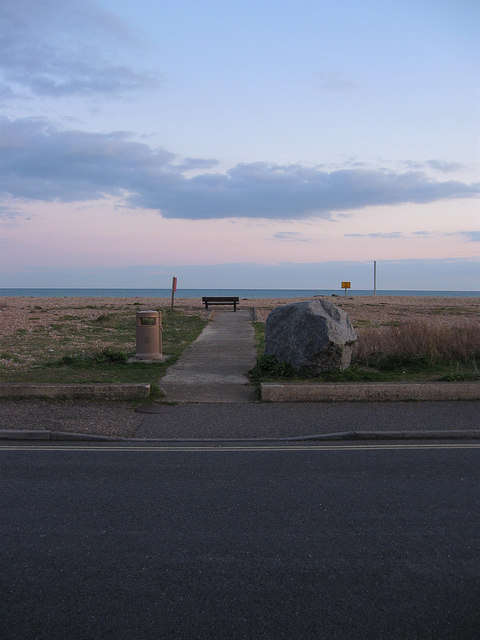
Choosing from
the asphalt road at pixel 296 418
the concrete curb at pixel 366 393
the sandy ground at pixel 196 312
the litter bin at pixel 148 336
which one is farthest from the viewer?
the sandy ground at pixel 196 312

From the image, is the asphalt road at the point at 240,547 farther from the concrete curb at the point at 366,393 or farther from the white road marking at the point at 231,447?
the concrete curb at the point at 366,393

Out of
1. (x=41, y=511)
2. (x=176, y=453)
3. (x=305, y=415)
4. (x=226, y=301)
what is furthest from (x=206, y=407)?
(x=226, y=301)

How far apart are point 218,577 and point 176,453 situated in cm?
318

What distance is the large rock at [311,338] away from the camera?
11.1 metres

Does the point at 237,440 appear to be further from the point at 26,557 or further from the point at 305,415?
the point at 26,557

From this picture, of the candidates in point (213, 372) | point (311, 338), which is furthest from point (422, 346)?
point (213, 372)

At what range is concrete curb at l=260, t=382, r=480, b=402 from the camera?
9680 mm

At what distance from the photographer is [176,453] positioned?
696cm

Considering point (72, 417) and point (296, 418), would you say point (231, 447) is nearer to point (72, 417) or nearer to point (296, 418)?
point (296, 418)

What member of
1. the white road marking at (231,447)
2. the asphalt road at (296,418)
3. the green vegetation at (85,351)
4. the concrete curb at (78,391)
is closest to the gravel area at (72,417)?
the concrete curb at (78,391)

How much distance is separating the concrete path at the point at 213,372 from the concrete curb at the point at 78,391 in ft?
1.94

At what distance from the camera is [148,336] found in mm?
13688

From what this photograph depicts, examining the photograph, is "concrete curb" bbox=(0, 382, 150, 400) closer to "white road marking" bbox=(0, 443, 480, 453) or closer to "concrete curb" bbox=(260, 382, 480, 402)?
"concrete curb" bbox=(260, 382, 480, 402)

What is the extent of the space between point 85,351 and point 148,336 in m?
2.94
